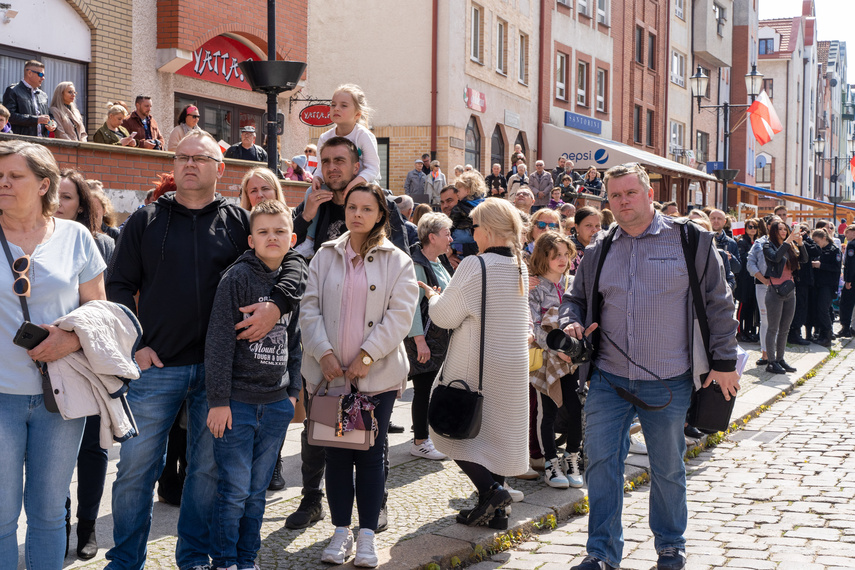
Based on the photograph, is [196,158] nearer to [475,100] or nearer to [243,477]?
[243,477]

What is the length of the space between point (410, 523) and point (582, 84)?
29.1 metres

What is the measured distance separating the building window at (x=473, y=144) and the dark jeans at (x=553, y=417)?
1932cm

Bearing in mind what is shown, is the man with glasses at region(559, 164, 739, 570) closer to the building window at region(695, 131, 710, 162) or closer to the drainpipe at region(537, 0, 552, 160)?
the drainpipe at region(537, 0, 552, 160)

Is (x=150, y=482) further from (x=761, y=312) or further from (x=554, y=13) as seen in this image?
(x=554, y=13)

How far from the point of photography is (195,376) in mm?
4438

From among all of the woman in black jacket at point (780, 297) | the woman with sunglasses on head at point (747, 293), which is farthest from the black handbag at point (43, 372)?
the woman with sunglasses on head at point (747, 293)

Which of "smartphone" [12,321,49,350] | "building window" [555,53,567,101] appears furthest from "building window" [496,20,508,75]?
"smartphone" [12,321,49,350]

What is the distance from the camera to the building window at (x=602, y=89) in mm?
34406

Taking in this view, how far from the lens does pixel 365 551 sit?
4836 millimetres

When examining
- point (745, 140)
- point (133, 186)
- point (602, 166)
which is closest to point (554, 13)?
point (602, 166)

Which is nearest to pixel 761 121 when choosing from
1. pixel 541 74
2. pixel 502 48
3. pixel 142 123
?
pixel 541 74

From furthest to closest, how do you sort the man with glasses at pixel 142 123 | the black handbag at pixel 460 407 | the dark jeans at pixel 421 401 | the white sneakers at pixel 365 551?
the man with glasses at pixel 142 123 < the dark jeans at pixel 421 401 < the black handbag at pixel 460 407 < the white sneakers at pixel 365 551

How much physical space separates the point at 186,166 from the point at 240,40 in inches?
533

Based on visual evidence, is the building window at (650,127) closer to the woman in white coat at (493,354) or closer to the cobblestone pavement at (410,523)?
the cobblestone pavement at (410,523)
